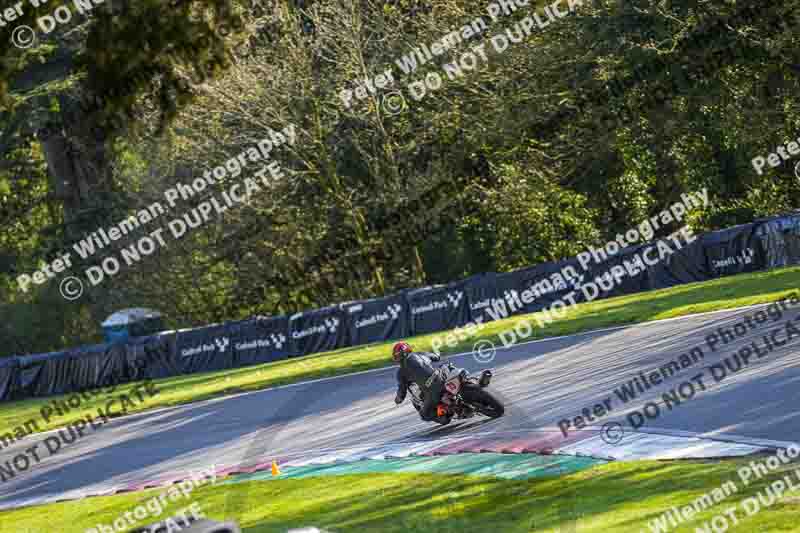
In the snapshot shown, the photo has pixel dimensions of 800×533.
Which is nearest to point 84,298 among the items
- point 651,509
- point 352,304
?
point 352,304

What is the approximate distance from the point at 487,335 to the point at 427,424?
1250 cm

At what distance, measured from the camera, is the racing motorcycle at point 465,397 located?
1555cm

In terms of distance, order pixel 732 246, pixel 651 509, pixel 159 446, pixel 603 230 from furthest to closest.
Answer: pixel 603 230, pixel 732 246, pixel 159 446, pixel 651 509

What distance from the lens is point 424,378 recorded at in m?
15.7

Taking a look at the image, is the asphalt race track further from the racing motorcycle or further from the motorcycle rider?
the motorcycle rider

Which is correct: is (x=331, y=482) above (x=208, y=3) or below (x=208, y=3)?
below

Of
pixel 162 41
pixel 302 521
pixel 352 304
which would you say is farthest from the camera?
pixel 352 304

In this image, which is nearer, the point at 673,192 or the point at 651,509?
the point at 651,509

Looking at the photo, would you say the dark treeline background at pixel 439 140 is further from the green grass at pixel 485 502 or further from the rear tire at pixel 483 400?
the green grass at pixel 485 502

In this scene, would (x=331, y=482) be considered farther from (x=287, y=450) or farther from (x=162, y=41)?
(x=162, y=41)

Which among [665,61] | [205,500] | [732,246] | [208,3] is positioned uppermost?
[208,3]

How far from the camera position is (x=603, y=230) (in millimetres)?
41625

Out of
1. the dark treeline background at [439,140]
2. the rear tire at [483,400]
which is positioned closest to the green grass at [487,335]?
the dark treeline background at [439,140]

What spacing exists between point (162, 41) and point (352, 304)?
808 inches
